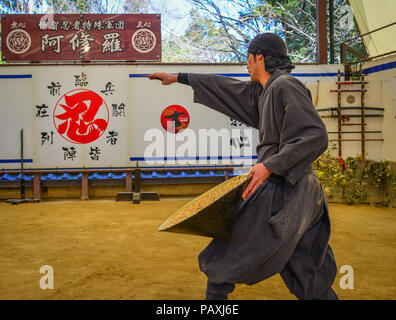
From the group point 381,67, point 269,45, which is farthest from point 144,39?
point 269,45

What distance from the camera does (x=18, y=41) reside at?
7883mm

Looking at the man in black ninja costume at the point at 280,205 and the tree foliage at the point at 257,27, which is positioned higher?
the tree foliage at the point at 257,27

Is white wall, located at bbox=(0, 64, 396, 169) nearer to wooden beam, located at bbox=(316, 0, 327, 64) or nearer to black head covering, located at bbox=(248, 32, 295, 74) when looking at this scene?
wooden beam, located at bbox=(316, 0, 327, 64)

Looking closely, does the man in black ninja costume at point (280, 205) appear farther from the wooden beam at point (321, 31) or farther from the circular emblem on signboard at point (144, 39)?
the wooden beam at point (321, 31)

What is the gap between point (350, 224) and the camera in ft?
18.6

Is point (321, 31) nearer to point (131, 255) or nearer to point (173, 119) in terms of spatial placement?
point (173, 119)

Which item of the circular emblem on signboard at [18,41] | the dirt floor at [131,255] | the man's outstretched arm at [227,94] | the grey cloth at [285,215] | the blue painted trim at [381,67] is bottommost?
the dirt floor at [131,255]

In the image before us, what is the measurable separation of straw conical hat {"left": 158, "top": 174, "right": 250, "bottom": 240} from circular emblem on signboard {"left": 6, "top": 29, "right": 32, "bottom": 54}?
7141 millimetres

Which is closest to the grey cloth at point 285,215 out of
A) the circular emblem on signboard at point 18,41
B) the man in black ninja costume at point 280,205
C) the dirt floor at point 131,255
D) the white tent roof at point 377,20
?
the man in black ninja costume at point 280,205

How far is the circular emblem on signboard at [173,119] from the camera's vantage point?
805 cm

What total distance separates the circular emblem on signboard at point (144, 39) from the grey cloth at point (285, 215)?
20.0ft

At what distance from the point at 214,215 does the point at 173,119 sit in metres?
6.30

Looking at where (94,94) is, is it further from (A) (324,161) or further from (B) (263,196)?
(B) (263,196)

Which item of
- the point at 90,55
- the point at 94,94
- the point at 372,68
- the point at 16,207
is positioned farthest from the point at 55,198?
the point at 372,68
